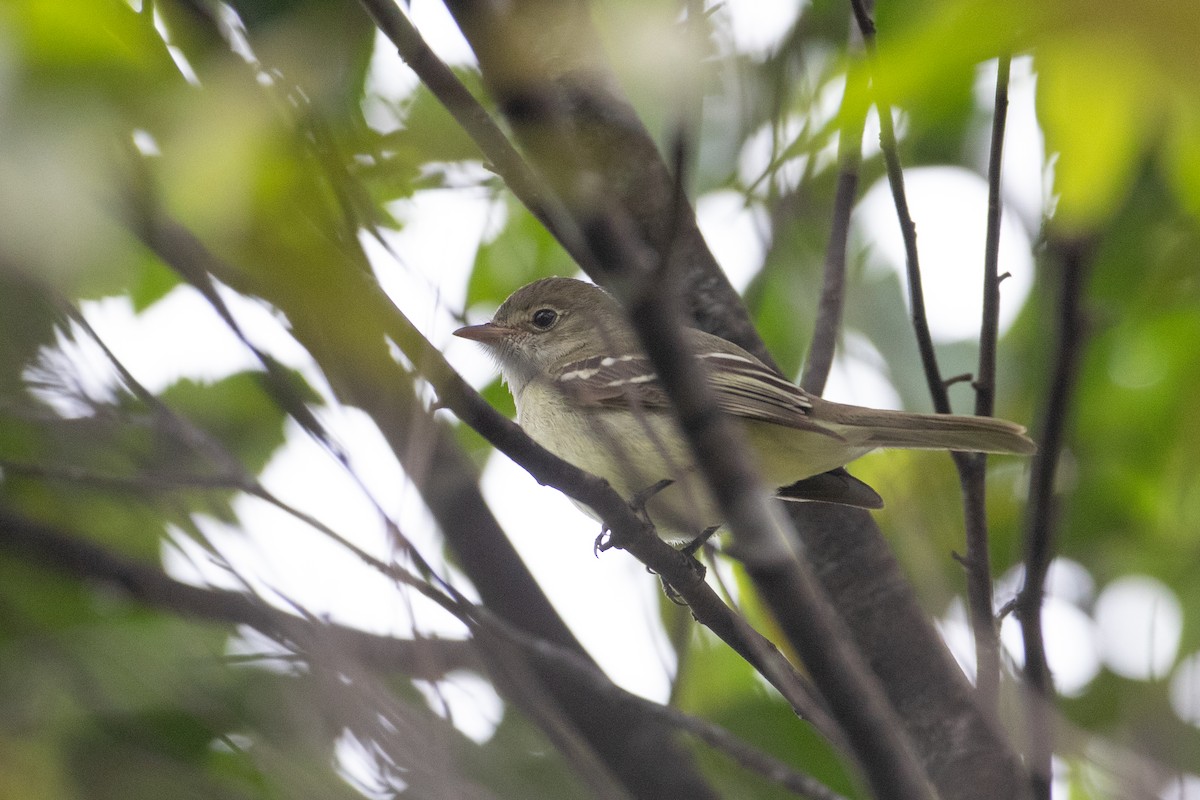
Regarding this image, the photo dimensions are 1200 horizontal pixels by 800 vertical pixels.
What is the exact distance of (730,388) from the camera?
4469mm

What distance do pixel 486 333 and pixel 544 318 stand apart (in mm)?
509

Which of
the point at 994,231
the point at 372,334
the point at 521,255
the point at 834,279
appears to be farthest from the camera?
the point at 521,255

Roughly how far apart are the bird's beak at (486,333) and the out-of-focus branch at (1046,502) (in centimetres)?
296

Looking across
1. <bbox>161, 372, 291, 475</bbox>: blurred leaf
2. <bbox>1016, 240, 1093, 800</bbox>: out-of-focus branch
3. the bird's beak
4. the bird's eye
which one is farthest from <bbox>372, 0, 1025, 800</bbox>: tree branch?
<bbox>161, 372, 291, 475</bbox>: blurred leaf

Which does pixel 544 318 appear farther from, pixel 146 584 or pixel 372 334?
pixel 372 334

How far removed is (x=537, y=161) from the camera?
2.35 m

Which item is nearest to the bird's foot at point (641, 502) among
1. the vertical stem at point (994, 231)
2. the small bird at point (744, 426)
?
the small bird at point (744, 426)

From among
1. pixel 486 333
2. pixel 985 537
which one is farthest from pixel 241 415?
pixel 985 537

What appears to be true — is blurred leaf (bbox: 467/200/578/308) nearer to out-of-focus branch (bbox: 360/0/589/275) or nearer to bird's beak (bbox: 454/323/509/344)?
bird's beak (bbox: 454/323/509/344)

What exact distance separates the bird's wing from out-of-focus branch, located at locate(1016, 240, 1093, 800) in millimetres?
1428

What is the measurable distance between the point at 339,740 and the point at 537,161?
Result: 142 centimetres

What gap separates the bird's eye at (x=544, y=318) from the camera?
5984mm

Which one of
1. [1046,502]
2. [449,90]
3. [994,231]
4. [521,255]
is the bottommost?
[1046,502]

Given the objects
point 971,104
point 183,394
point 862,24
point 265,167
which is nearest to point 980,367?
point 862,24
